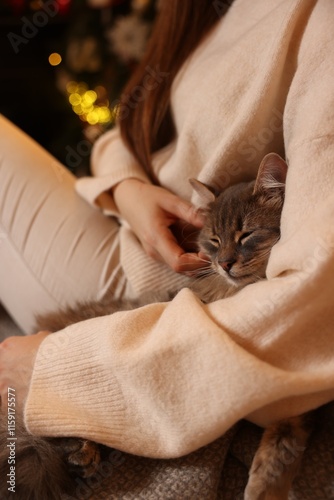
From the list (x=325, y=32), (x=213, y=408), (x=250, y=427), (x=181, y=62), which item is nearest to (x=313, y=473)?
(x=250, y=427)

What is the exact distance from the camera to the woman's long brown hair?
126cm

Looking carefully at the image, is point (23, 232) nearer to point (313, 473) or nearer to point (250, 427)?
point (250, 427)

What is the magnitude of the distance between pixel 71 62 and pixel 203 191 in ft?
5.55

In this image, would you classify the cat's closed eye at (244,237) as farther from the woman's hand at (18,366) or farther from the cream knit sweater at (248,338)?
the woman's hand at (18,366)

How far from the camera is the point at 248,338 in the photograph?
75cm

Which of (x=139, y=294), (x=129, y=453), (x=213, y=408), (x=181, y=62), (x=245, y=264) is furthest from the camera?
(x=181, y=62)

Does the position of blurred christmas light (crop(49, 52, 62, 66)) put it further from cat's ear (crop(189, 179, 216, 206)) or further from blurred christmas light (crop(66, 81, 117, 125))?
cat's ear (crop(189, 179, 216, 206))

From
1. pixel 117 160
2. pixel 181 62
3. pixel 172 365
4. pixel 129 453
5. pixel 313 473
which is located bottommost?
pixel 313 473

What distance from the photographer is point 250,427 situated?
2.89 feet

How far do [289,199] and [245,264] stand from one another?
0.82 ft

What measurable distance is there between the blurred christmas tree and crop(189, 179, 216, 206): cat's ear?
137cm

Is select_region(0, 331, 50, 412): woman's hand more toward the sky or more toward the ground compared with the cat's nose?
more toward the sky
